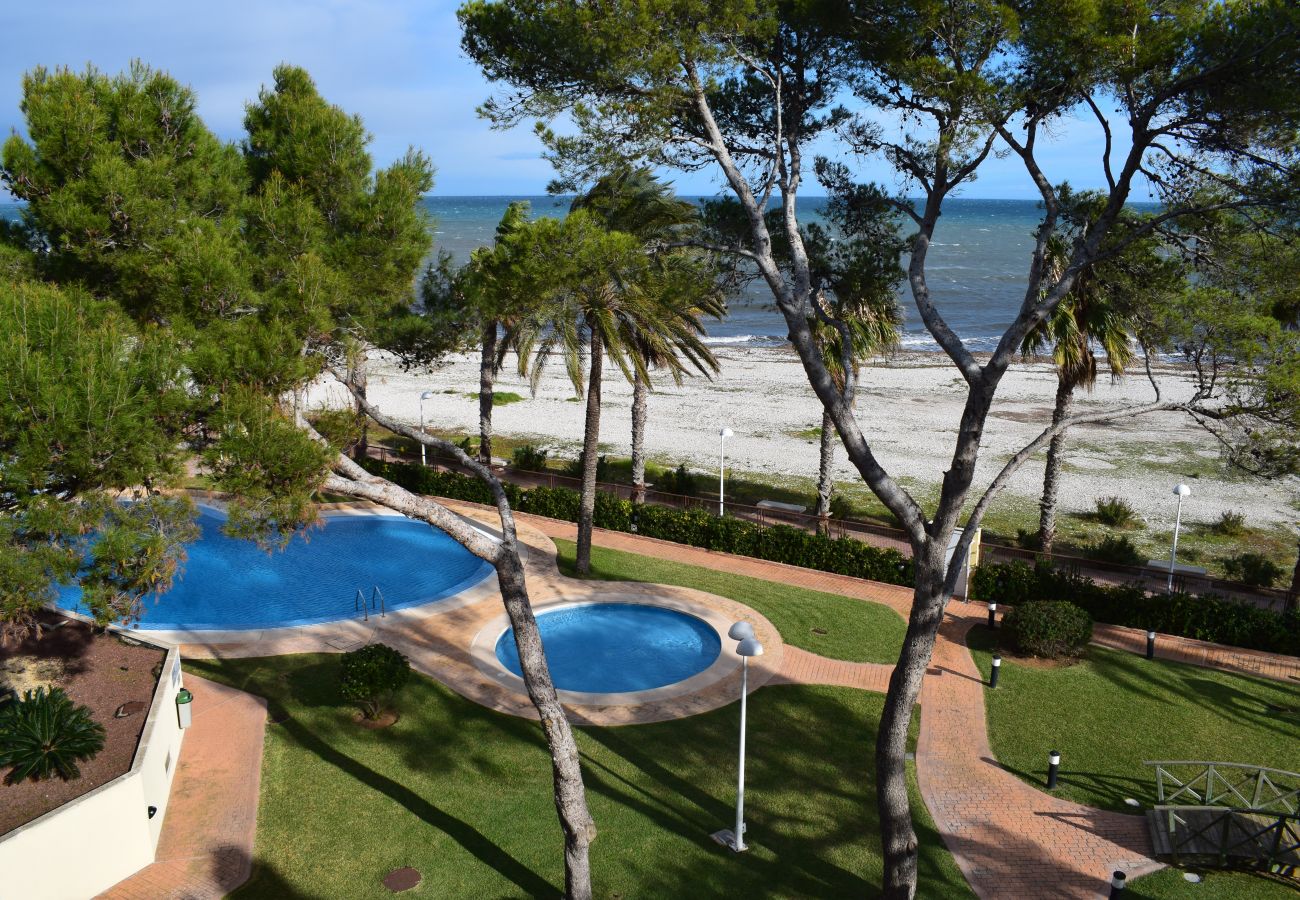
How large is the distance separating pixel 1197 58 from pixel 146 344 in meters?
11.0

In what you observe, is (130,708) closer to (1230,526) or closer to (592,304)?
(592,304)

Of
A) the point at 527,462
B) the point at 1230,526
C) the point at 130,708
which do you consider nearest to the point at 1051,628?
the point at 1230,526

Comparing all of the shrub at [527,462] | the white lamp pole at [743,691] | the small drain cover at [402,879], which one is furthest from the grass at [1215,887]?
the shrub at [527,462]

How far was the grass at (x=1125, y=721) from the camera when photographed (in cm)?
1476

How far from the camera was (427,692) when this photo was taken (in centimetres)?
1667

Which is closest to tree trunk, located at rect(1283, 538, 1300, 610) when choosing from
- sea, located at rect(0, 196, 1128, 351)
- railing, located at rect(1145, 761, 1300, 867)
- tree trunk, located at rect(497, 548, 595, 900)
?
railing, located at rect(1145, 761, 1300, 867)

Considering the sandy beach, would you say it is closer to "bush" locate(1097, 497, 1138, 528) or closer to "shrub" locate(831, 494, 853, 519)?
"bush" locate(1097, 497, 1138, 528)

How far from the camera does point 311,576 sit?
23.7m

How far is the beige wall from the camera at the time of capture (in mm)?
10734

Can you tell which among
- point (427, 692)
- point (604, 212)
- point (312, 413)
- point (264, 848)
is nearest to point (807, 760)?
point (427, 692)

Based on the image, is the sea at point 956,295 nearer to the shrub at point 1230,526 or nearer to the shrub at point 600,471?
the shrub at point 600,471

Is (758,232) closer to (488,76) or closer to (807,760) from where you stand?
(488,76)

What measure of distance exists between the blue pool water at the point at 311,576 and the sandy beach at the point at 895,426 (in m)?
4.22

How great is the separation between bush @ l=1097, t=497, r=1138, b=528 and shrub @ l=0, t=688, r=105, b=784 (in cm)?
2657
